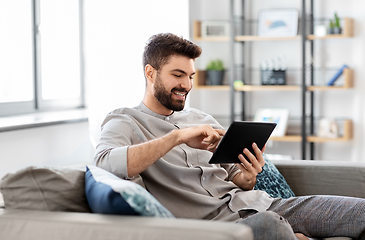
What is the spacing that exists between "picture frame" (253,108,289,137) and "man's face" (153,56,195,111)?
2294 millimetres

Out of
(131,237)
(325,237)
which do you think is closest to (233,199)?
(325,237)

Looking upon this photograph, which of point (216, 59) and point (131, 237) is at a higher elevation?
point (216, 59)

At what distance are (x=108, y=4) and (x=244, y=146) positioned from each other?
160 centimetres

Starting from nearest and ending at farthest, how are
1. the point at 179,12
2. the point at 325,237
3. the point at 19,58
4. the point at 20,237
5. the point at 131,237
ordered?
the point at 131,237 → the point at 20,237 → the point at 325,237 → the point at 19,58 → the point at 179,12

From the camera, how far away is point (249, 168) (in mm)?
1805

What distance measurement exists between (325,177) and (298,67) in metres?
2.25

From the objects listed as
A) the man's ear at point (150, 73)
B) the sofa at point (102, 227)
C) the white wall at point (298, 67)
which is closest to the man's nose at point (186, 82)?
the man's ear at point (150, 73)

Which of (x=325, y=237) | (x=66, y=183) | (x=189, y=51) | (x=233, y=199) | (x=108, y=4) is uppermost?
(x=108, y=4)

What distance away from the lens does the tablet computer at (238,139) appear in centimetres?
160

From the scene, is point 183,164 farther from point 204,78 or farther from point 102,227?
point 204,78

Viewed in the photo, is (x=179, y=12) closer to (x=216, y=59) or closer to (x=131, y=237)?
(x=216, y=59)

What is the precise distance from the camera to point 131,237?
1.12 meters

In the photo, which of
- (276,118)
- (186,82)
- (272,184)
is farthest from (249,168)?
(276,118)

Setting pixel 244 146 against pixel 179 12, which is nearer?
pixel 244 146
